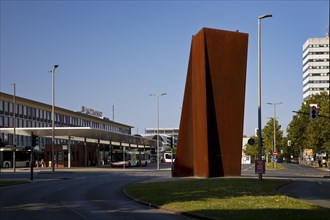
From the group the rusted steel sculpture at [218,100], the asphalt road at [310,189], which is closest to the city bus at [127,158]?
the asphalt road at [310,189]

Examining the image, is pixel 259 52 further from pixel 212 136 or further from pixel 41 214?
pixel 41 214

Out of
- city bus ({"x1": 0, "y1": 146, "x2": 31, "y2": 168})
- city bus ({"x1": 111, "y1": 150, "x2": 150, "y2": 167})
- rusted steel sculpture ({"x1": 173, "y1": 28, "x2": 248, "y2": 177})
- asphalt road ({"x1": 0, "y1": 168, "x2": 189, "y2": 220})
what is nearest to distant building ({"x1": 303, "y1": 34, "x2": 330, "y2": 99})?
city bus ({"x1": 111, "y1": 150, "x2": 150, "y2": 167})

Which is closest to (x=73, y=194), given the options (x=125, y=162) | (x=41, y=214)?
(x=41, y=214)

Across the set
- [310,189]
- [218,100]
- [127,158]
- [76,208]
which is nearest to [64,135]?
[127,158]

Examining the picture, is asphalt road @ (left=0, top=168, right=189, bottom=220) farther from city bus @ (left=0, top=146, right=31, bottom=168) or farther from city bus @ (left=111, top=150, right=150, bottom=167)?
city bus @ (left=0, top=146, right=31, bottom=168)

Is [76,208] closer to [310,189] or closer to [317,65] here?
[310,189]

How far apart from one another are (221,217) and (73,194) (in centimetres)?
1369

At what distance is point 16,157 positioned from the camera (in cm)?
7762

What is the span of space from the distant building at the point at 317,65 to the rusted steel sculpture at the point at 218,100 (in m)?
154

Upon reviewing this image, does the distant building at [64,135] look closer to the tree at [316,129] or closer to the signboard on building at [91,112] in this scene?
the signboard on building at [91,112]

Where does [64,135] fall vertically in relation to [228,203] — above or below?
above

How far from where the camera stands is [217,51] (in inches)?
1572

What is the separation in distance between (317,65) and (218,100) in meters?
160

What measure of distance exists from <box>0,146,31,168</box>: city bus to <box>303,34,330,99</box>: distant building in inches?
5153
